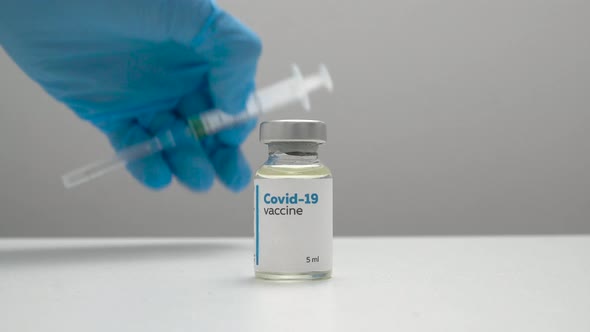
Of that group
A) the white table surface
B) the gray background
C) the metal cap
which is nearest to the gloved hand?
the white table surface

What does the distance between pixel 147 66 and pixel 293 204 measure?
0.86 meters

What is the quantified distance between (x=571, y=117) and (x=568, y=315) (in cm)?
216

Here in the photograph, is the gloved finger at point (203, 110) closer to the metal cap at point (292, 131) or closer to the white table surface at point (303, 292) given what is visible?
the white table surface at point (303, 292)

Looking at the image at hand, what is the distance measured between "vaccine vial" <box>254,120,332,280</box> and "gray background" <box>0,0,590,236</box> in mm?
1719

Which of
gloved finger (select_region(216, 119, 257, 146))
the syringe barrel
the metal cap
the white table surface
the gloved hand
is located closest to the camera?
the white table surface

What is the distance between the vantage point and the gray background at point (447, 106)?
265 centimetres

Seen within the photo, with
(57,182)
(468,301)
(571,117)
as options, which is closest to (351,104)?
(571,117)

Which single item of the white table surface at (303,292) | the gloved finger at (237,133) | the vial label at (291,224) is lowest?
the white table surface at (303,292)

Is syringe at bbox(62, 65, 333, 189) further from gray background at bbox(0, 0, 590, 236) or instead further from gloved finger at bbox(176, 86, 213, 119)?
gray background at bbox(0, 0, 590, 236)

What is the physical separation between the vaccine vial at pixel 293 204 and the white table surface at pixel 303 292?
39 mm

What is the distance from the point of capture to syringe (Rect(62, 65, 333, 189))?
1447 millimetres

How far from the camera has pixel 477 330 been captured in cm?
65

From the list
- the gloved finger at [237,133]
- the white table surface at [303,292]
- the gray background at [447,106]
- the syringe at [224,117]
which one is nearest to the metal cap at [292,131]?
the white table surface at [303,292]

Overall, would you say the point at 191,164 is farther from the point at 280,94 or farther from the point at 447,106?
the point at 447,106
